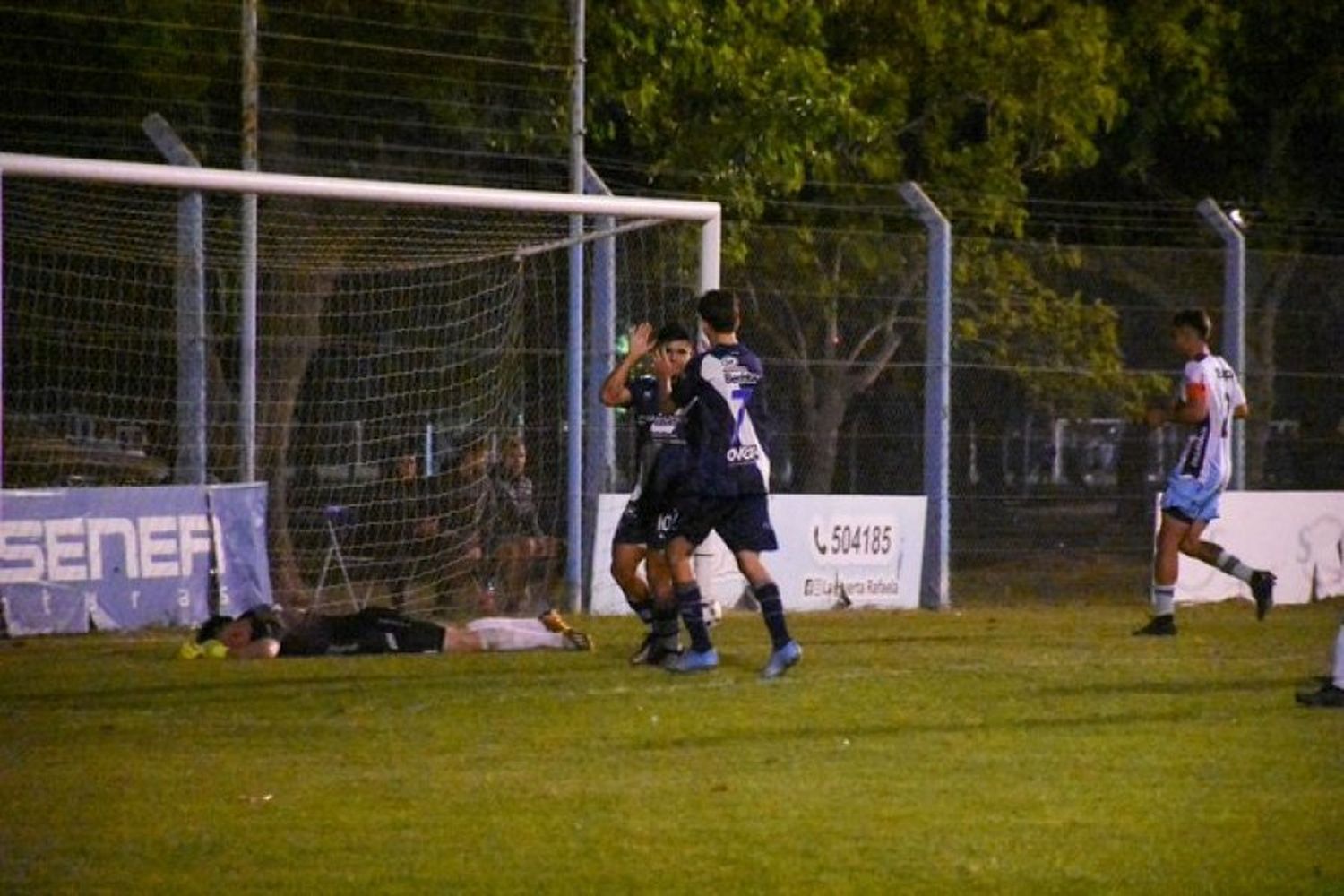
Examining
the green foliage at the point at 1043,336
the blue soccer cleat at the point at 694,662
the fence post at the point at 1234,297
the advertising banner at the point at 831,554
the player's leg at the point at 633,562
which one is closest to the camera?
the blue soccer cleat at the point at 694,662

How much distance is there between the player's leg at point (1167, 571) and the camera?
15.9 meters

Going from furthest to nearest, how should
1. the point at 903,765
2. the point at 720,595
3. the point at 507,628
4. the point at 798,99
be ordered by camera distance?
A: the point at 798,99 < the point at 720,595 < the point at 507,628 < the point at 903,765

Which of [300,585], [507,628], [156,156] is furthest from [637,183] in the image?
[507,628]

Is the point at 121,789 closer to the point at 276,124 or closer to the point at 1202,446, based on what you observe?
the point at 1202,446

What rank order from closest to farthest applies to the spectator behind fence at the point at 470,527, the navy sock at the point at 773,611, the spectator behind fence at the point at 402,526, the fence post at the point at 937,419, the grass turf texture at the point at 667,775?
1. the grass turf texture at the point at 667,775
2. the navy sock at the point at 773,611
3. the spectator behind fence at the point at 402,526
4. the spectator behind fence at the point at 470,527
5. the fence post at the point at 937,419

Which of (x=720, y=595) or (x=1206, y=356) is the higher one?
(x=1206, y=356)

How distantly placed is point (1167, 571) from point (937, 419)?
4.24m

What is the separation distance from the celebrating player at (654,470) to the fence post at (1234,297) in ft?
28.4

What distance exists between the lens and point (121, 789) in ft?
28.3

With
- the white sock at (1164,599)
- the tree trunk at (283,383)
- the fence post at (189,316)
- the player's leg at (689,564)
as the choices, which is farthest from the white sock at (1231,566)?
the fence post at (189,316)

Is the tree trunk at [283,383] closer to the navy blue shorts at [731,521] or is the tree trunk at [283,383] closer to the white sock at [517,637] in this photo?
the white sock at [517,637]

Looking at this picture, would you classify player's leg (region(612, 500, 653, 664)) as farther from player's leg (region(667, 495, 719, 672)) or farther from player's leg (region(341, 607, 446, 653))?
player's leg (region(341, 607, 446, 653))

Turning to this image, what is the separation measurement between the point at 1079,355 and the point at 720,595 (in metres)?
6.18

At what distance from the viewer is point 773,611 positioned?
41.5ft
